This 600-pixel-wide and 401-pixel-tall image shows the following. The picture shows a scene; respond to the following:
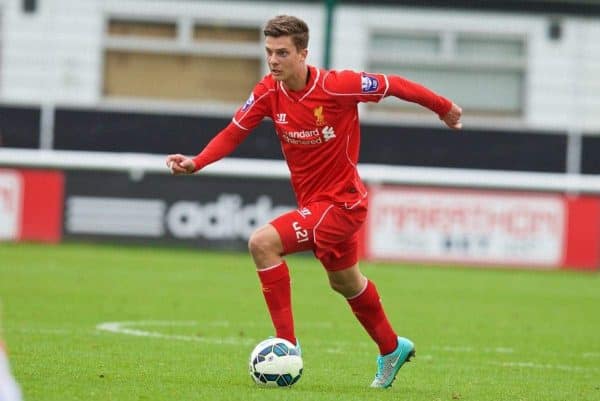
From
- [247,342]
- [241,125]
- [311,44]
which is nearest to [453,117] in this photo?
[241,125]

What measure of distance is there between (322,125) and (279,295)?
102cm

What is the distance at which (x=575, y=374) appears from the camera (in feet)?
32.8

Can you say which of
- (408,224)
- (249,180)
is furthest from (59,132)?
(408,224)

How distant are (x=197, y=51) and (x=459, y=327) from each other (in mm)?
15559

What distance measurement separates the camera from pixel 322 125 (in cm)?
855

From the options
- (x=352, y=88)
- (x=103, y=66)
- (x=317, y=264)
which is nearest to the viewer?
(x=352, y=88)

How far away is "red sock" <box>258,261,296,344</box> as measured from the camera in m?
8.34

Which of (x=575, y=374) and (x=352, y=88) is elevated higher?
(x=352, y=88)

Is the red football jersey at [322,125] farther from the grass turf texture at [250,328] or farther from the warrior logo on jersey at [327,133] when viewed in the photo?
the grass turf texture at [250,328]

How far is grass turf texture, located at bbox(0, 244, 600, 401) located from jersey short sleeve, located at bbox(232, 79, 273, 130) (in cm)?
152

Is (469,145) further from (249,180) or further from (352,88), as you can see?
(352,88)

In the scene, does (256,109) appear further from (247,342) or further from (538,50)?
(538,50)

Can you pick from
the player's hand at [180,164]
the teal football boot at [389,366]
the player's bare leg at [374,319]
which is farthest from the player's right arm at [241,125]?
the teal football boot at [389,366]

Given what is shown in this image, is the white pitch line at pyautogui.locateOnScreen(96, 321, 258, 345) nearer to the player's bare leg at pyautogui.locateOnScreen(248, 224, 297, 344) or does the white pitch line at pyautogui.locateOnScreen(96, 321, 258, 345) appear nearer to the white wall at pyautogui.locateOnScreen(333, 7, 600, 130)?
the player's bare leg at pyautogui.locateOnScreen(248, 224, 297, 344)
